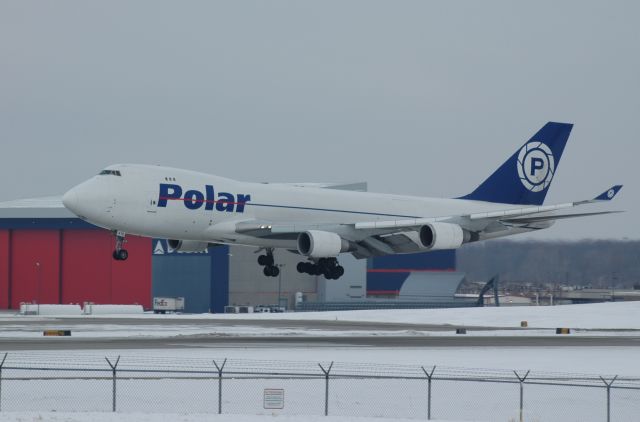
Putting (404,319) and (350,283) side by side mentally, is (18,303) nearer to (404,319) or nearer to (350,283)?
(350,283)

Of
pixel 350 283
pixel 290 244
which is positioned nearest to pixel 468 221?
pixel 290 244

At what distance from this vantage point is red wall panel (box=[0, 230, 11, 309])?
5202 inches

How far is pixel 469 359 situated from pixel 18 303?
93.0m

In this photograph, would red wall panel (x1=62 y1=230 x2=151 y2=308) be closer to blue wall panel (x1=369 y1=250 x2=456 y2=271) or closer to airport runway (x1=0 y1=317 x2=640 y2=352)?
blue wall panel (x1=369 y1=250 x2=456 y2=271)

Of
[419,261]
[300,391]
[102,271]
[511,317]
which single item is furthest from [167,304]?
[300,391]

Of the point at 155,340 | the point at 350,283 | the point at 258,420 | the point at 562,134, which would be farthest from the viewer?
the point at 350,283

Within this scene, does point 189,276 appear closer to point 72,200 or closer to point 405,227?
point 405,227

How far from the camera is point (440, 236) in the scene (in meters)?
63.1

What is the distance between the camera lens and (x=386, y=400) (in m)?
38.2

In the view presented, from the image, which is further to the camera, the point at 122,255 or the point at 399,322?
the point at 399,322

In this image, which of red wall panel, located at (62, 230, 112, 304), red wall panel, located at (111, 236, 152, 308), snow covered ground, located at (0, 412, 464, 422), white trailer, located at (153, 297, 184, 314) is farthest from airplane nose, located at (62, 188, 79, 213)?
red wall panel, located at (62, 230, 112, 304)

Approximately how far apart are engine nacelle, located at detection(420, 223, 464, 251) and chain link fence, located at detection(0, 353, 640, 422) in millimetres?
19954

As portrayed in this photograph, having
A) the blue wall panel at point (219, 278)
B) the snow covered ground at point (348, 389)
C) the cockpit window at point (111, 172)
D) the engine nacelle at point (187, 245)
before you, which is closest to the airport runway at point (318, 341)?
the snow covered ground at point (348, 389)

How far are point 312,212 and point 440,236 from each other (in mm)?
7213
